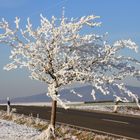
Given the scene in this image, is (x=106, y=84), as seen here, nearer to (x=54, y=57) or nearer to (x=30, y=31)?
(x=54, y=57)

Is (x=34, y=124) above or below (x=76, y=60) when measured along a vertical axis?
below

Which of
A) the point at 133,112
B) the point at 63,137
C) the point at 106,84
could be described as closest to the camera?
the point at 106,84

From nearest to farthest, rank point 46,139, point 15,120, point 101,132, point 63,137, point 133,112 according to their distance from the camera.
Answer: point 46,139, point 63,137, point 101,132, point 15,120, point 133,112

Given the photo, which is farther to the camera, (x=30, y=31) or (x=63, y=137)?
(x=63, y=137)

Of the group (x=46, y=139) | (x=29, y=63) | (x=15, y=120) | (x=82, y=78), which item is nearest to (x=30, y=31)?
(x=29, y=63)

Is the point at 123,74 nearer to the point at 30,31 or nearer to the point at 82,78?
the point at 82,78

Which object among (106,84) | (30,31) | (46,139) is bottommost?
(46,139)

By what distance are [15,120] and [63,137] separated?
834cm

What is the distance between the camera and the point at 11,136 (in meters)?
18.5

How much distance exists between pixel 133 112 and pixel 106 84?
2369cm

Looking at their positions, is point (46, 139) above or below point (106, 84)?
below

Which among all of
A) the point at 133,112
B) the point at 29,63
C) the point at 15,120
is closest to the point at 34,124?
the point at 15,120

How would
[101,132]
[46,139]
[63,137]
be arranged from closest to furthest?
[46,139] < [63,137] < [101,132]

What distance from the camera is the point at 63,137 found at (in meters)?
18.9
